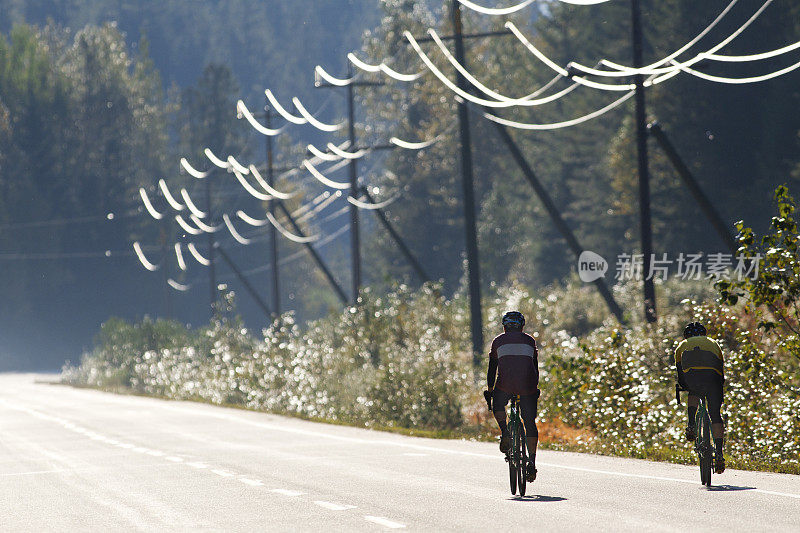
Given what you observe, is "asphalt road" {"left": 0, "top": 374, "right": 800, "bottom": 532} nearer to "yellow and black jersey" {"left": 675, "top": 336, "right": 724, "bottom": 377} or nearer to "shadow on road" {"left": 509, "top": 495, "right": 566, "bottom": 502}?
"shadow on road" {"left": 509, "top": 495, "right": 566, "bottom": 502}

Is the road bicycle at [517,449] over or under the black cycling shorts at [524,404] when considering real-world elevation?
under

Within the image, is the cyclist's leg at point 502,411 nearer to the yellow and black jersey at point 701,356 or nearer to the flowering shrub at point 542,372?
the yellow and black jersey at point 701,356

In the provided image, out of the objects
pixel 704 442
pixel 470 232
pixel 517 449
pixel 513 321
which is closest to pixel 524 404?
pixel 517 449

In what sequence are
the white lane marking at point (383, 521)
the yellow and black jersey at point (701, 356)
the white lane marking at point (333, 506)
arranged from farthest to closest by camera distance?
the yellow and black jersey at point (701, 356), the white lane marking at point (333, 506), the white lane marking at point (383, 521)

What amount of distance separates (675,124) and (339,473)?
149 ft

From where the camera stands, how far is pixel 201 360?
5031 cm

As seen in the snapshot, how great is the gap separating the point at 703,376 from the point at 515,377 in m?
1.95

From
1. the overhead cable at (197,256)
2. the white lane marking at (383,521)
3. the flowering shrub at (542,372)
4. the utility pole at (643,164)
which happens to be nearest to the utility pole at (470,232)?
the flowering shrub at (542,372)

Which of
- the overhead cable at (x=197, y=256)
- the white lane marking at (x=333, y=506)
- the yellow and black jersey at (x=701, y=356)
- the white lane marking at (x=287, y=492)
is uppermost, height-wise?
the overhead cable at (x=197, y=256)

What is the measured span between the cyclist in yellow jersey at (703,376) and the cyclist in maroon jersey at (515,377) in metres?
1.63

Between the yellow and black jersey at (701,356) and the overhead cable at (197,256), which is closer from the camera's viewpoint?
the yellow and black jersey at (701,356)

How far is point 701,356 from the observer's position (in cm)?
1359

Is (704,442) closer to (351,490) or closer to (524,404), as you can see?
(524,404)

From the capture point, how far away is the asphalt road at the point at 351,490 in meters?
11.4
